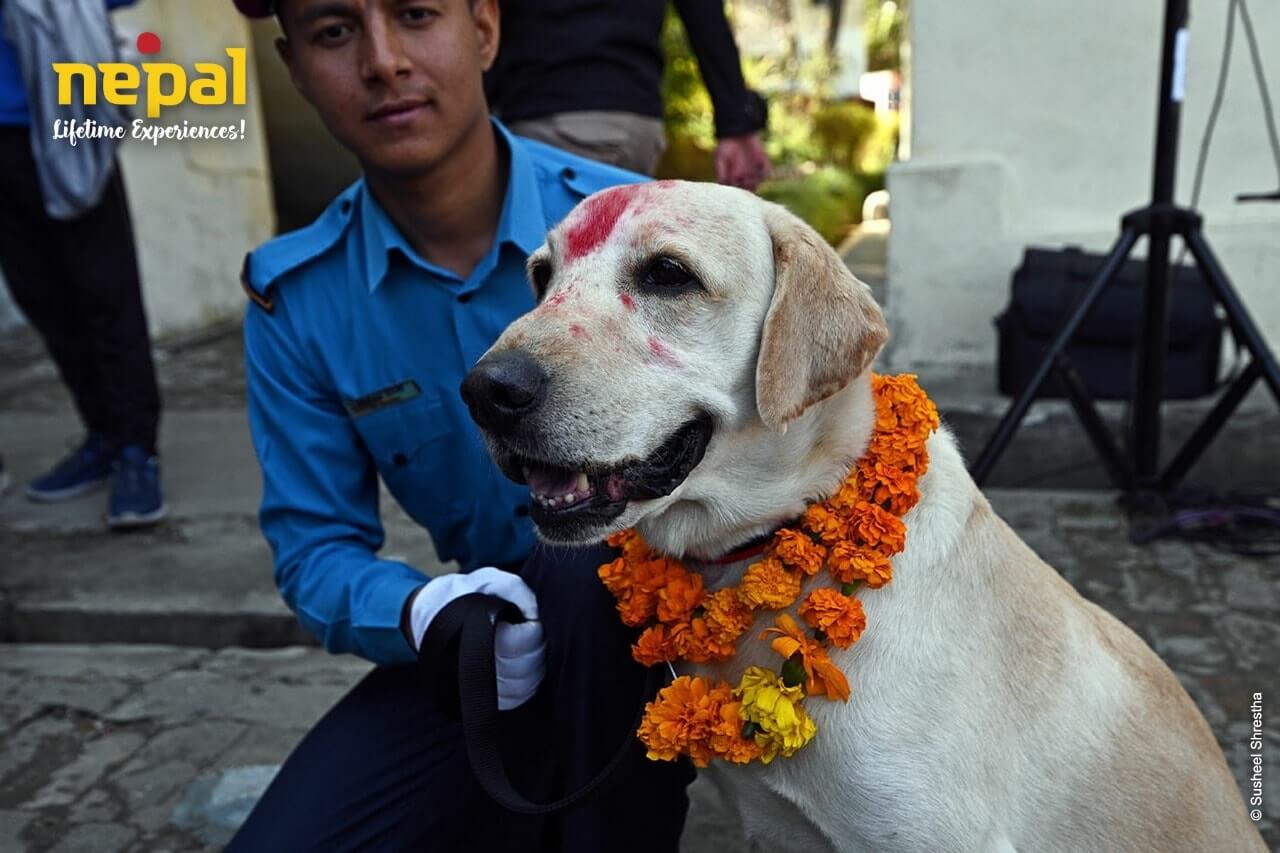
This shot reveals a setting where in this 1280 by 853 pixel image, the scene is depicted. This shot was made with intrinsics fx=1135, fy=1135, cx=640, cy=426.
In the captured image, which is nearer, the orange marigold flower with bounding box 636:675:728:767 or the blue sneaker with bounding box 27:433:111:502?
the orange marigold flower with bounding box 636:675:728:767

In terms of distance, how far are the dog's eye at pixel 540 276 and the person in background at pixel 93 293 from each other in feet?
9.80

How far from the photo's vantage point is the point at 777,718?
67.9 inches

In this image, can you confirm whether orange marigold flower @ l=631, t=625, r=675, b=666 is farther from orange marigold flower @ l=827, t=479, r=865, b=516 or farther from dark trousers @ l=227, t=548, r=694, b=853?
orange marigold flower @ l=827, t=479, r=865, b=516

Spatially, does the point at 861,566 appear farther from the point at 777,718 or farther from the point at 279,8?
the point at 279,8

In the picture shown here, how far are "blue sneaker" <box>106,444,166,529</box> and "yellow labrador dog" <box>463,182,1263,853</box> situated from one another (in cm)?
315

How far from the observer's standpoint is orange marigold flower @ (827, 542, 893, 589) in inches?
70.1

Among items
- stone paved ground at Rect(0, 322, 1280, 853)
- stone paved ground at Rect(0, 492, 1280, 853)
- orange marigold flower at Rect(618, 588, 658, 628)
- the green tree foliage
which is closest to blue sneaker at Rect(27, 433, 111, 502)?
stone paved ground at Rect(0, 322, 1280, 853)

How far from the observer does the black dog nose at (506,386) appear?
1.65 metres

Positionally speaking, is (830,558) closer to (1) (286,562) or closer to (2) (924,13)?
(1) (286,562)

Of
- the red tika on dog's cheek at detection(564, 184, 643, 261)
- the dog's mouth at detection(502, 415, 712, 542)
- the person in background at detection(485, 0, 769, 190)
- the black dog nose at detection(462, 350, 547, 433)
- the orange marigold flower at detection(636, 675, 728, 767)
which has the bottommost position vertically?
the orange marigold flower at detection(636, 675, 728, 767)

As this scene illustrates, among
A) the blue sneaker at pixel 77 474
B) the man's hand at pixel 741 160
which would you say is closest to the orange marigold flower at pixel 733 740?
the man's hand at pixel 741 160

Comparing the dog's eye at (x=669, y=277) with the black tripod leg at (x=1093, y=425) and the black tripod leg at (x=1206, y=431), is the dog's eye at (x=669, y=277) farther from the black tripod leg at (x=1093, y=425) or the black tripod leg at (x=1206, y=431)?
the black tripod leg at (x=1206, y=431)

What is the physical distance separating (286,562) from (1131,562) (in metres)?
2.93

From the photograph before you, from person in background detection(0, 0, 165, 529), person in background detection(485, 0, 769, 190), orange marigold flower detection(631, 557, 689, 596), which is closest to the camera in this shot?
orange marigold flower detection(631, 557, 689, 596)
